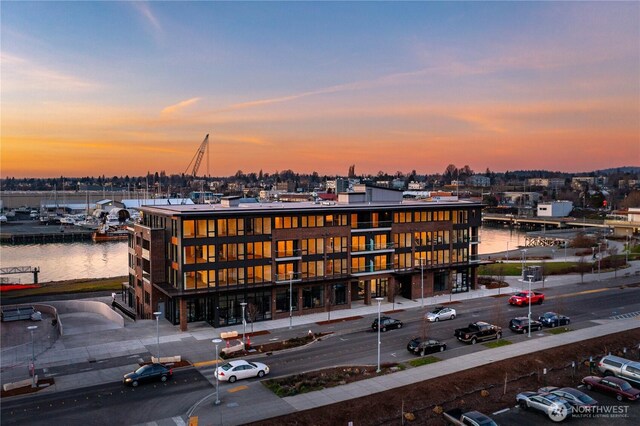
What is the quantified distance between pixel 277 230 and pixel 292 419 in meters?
29.9

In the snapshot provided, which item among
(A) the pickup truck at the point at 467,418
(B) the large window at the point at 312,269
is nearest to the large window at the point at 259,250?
(B) the large window at the point at 312,269

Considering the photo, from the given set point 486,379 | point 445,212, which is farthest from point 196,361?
point 445,212

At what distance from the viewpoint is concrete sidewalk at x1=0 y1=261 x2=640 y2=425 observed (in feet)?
123

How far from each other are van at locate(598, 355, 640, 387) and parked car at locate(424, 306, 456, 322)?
18.1 meters

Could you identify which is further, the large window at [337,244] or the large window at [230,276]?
the large window at [337,244]

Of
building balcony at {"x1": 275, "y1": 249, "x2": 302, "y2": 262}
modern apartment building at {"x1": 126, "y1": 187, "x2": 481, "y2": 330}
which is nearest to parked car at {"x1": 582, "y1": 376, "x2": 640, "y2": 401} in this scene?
modern apartment building at {"x1": 126, "y1": 187, "x2": 481, "y2": 330}

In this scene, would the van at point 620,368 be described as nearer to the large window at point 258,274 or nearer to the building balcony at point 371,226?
the building balcony at point 371,226

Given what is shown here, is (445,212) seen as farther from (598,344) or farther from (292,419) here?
(292,419)

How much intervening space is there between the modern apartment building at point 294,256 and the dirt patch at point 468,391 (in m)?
19.7

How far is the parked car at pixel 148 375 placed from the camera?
39719 millimetres

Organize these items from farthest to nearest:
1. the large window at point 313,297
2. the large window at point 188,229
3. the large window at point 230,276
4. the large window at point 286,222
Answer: the large window at point 313,297
the large window at point 286,222
the large window at point 230,276
the large window at point 188,229

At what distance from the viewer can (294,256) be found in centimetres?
6209

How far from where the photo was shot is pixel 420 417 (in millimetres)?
34594

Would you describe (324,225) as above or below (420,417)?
above
